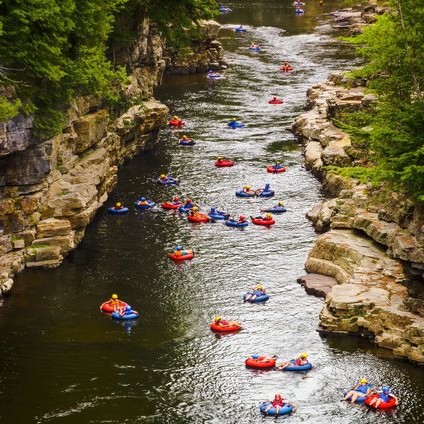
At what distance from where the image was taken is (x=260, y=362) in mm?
48062

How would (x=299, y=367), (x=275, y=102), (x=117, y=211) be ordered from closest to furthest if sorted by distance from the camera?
(x=299, y=367) → (x=117, y=211) → (x=275, y=102)

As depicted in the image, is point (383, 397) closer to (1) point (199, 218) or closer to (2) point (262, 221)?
(2) point (262, 221)

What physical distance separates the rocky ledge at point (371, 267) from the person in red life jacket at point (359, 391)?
408cm

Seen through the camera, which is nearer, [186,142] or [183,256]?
[183,256]

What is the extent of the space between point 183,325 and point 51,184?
15.2 meters

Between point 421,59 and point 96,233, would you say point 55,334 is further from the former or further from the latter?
point 421,59

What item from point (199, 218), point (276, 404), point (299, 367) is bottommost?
point (276, 404)

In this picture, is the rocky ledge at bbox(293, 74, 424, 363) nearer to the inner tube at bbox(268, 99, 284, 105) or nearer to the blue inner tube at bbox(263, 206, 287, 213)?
the blue inner tube at bbox(263, 206, 287, 213)

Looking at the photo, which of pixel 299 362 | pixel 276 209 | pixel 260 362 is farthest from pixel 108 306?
pixel 276 209

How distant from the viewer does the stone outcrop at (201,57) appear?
11300 cm

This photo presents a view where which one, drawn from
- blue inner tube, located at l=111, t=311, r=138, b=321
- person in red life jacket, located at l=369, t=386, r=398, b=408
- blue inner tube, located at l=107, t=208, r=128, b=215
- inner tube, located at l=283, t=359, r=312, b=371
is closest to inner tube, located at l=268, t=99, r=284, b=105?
A: blue inner tube, located at l=107, t=208, r=128, b=215

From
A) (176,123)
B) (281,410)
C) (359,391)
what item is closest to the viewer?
(281,410)

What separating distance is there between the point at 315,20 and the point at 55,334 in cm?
9657

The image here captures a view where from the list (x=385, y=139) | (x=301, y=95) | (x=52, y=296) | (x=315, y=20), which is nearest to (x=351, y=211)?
(x=385, y=139)
